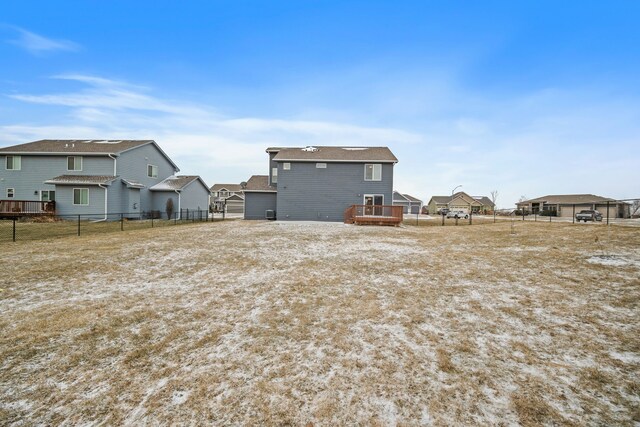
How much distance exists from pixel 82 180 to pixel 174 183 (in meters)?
8.18

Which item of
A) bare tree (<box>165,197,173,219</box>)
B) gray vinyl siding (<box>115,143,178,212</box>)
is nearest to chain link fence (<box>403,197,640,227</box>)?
bare tree (<box>165,197,173,219</box>)

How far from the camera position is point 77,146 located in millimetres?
28203

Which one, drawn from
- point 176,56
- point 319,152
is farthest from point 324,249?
point 176,56

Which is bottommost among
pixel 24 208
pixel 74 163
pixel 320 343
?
pixel 320 343

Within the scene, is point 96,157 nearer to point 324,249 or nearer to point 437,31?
point 324,249

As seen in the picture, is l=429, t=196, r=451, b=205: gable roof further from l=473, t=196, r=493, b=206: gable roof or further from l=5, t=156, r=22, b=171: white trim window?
l=5, t=156, r=22, b=171: white trim window

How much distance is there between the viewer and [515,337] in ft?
14.1

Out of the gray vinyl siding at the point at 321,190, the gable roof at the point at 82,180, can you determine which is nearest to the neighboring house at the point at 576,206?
the gray vinyl siding at the point at 321,190

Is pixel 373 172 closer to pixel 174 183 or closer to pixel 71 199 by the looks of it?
pixel 174 183

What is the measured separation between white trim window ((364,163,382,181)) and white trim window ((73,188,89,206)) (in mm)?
25812

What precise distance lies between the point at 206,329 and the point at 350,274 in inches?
160

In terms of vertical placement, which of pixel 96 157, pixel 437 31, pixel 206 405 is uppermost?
pixel 437 31

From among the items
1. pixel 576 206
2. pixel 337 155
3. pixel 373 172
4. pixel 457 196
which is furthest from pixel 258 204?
pixel 457 196

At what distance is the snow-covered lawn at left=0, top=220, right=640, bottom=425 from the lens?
2900 mm
